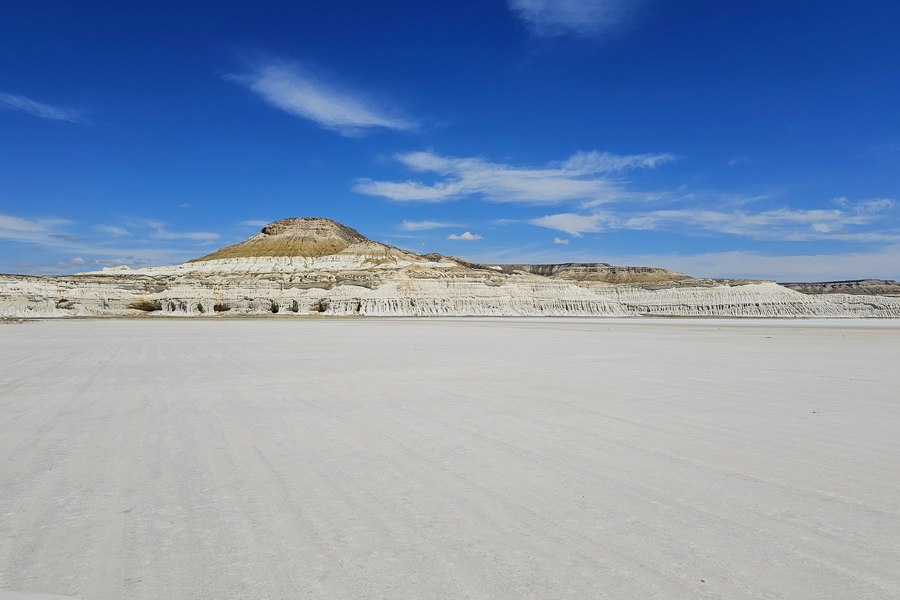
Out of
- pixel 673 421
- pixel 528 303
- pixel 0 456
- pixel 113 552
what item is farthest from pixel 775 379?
pixel 528 303

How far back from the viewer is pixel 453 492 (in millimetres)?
4113

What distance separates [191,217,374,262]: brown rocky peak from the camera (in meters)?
129

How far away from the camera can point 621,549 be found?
3.12 metres

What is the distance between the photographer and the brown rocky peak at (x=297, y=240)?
129 m

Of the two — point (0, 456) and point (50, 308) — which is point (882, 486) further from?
point (50, 308)

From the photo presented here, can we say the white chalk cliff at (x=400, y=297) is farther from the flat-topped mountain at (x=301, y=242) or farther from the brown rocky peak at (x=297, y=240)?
the brown rocky peak at (x=297, y=240)

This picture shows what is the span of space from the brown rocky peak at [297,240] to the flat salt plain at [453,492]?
123466 millimetres

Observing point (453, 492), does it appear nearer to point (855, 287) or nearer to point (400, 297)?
point (400, 297)

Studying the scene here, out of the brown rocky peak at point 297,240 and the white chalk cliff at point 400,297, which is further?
the brown rocky peak at point 297,240

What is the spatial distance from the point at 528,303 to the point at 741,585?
2985 inches

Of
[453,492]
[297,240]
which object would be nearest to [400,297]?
[453,492]

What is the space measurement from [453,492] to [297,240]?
143m

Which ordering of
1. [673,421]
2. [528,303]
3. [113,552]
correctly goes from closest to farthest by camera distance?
[113,552] → [673,421] → [528,303]

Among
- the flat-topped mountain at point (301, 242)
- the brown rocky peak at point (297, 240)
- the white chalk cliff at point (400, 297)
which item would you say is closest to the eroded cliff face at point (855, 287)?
the white chalk cliff at point (400, 297)
